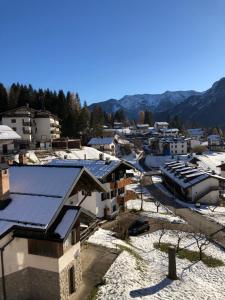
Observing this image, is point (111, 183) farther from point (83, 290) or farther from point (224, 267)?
point (83, 290)

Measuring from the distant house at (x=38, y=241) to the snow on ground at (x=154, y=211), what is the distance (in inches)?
957

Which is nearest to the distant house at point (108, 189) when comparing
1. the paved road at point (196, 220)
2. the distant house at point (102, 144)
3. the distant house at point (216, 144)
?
the paved road at point (196, 220)

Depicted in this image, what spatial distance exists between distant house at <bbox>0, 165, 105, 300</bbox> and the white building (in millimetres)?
55028

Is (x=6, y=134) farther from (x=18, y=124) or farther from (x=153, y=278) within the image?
(x=153, y=278)

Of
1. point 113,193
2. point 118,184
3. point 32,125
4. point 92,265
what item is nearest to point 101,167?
point 118,184

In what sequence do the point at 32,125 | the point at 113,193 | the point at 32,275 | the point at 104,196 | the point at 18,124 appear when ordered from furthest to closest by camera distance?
the point at 32,125
the point at 18,124
the point at 113,193
the point at 104,196
the point at 32,275

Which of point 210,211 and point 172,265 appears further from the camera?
point 210,211

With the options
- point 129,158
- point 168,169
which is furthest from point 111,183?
point 129,158

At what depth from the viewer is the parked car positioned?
32688mm

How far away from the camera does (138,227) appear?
33188 mm

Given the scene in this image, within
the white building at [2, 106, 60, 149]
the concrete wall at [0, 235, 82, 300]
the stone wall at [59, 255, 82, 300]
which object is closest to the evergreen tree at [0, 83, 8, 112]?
the white building at [2, 106, 60, 149]

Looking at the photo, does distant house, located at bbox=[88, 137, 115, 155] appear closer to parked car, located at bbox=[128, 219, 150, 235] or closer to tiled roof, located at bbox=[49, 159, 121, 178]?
tiled roof, located at bbox=[49, 159, 121, 178]

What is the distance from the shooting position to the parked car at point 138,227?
32688mm

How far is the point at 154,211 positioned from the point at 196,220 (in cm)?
657
